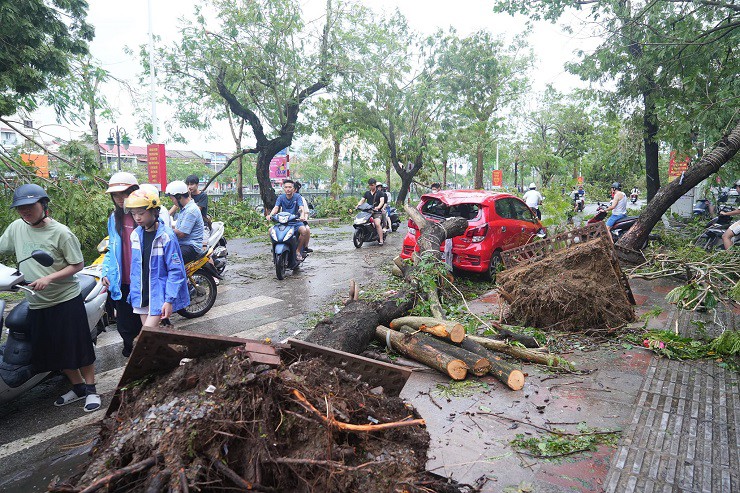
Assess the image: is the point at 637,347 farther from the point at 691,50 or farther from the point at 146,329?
the point at 691,50

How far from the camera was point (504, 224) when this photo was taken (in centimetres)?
846

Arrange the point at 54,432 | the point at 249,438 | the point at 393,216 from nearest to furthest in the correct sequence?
the point at 249,438 → the point at 54,432 → the point at 393,216

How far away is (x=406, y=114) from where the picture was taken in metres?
23.8

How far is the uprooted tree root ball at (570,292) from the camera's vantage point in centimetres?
568

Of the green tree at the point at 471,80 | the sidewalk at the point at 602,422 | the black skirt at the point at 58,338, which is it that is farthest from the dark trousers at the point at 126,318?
the green tree at the point at 471,80

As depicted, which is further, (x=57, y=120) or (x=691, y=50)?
(x=691, y=50)

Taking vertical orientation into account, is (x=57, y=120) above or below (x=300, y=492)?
above

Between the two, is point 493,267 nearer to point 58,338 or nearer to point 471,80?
point 58,338

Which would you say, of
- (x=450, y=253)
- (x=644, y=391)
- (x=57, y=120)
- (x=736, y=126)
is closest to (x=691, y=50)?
(x=736, y=126)

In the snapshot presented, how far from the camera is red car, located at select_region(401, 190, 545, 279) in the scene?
812cm

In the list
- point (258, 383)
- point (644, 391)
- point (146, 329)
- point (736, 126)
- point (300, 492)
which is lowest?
point (644, 391)

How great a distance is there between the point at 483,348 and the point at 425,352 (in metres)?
0.60

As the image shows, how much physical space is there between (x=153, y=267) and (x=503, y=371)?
329 cm

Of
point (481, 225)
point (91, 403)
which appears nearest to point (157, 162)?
point (481, 225)
